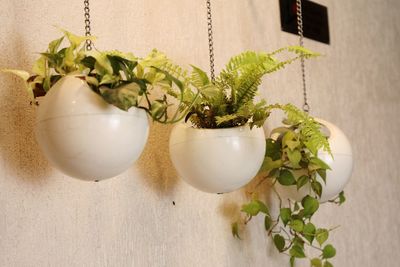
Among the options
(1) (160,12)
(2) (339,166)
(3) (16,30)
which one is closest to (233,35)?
(1) (160,12)

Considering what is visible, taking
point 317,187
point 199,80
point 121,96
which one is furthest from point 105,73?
point 317,187

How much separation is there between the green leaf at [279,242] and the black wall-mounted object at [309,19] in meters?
0.67

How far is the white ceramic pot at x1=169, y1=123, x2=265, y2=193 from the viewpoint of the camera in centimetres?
93

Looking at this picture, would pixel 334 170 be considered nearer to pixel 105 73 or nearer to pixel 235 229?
pixel 235 229

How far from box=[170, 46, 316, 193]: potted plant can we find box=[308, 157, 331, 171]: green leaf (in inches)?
7.5

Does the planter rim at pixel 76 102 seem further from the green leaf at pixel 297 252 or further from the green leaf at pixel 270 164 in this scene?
the green leaf at pixel 297 252

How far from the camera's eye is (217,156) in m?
0.92

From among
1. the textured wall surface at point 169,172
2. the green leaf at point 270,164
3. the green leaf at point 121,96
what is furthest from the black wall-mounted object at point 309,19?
the green leaf at point 121,96

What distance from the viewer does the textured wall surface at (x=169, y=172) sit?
2.97 feet

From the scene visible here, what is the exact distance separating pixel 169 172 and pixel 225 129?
245mm

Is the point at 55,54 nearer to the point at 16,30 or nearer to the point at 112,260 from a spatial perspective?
the point at 16,30

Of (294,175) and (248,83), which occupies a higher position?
(248,83)

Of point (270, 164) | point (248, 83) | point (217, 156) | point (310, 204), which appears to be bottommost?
point (310, 204)

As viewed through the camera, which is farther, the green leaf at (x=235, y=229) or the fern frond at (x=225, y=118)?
the green leaf at (x=235, y=229)
